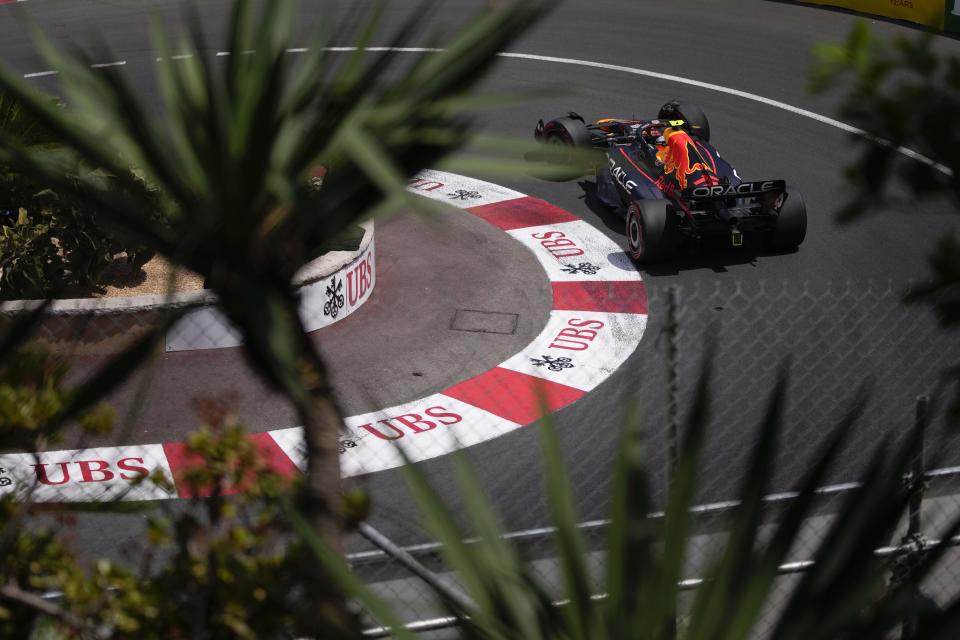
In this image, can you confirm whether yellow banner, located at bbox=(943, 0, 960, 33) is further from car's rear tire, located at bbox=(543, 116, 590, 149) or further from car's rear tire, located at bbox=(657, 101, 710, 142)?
car's rear tire, located at bbox=(543, 116, 590, 149)

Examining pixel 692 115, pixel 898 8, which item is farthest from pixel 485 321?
pixel 898 8

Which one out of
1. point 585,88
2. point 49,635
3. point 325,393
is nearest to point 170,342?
point 49,635

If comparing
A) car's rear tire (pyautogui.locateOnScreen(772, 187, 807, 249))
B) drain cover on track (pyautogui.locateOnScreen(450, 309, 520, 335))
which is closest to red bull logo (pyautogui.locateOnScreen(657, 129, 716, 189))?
car's rear tire (pyautogui.locateOnScreen(772, 187, 807, 249))

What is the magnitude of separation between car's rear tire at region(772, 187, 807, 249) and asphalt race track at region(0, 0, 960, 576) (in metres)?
0.21

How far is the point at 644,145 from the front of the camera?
11.4m

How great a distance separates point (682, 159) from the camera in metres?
10.7

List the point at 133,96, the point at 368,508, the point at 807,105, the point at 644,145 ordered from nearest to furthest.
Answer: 1. the point at 133,96
2. the point at 368,508
3. the point at 644,145
4. the point at 807,105

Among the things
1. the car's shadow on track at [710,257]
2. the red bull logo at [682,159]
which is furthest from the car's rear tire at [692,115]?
the car's shadow on track at [710,257]

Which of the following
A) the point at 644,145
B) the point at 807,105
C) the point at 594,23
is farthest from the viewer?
the point at 594,23

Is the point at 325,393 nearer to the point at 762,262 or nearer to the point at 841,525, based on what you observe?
the point at 841,525

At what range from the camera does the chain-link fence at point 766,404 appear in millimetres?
5879

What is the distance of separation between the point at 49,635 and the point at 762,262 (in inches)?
344

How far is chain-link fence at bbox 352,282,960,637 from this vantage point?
5.88 metres

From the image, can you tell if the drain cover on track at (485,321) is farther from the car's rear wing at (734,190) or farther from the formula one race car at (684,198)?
the car's rear wing at (734,190)
